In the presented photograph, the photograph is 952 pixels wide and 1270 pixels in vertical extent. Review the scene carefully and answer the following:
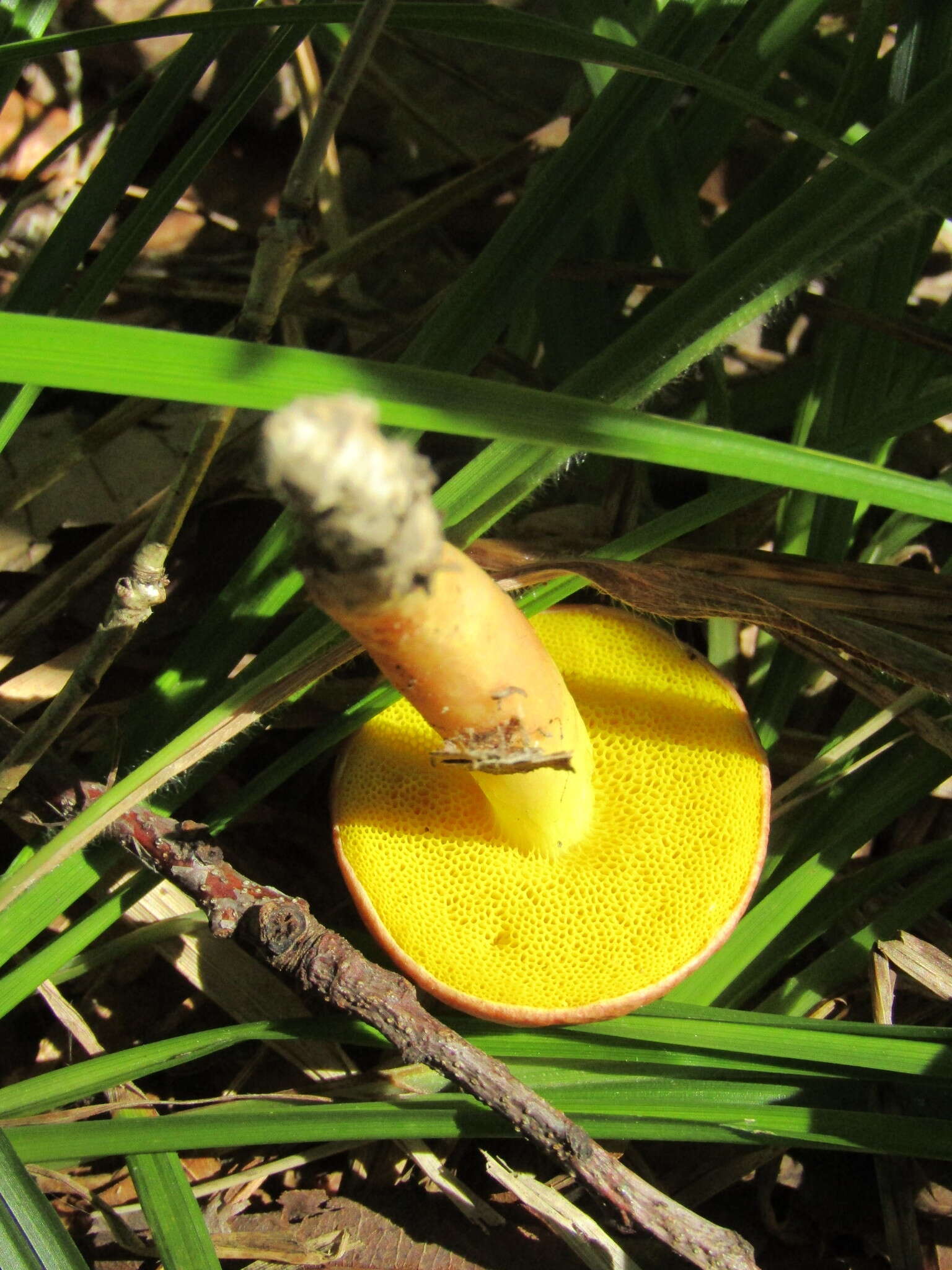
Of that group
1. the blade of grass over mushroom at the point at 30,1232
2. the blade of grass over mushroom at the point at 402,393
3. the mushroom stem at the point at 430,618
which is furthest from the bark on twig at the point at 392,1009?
the blade of grass over mushroom at the point at 402,393

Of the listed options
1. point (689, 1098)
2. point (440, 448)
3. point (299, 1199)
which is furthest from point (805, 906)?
point (440, 448)

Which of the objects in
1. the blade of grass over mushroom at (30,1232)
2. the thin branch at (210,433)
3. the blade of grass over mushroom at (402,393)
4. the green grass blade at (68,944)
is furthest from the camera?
the green grass blade at (68,944)

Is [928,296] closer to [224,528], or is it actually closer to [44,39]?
[224,528]

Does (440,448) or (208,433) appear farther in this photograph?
(440,448)

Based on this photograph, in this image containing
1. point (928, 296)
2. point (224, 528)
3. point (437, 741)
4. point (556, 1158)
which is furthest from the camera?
point (928, 296)

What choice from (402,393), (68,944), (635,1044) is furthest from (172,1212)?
(402,393)

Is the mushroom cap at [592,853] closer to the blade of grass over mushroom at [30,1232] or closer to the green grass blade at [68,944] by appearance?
the green grass blade at [68,944]

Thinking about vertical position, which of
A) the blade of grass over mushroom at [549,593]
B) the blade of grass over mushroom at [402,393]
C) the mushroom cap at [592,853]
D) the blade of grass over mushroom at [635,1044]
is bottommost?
the blade of grass over mushroom at [635,1044]
